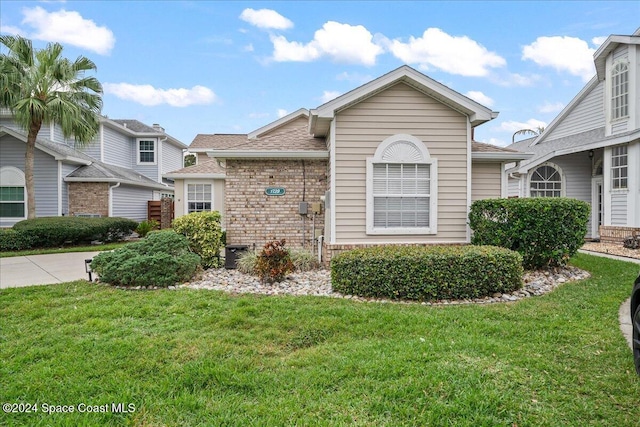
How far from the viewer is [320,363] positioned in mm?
3684

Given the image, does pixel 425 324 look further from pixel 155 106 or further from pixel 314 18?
pixel 155 106

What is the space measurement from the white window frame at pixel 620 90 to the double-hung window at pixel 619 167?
3.75 feet

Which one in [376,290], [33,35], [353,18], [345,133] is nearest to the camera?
[376,290]

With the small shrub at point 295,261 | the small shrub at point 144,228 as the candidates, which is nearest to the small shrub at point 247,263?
the small shrub at point 295,261

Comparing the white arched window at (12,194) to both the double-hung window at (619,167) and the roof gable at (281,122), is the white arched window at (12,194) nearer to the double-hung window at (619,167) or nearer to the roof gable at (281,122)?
the roof gable at (281,122)

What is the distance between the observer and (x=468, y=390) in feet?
10.1

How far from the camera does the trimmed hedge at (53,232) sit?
12727 millimetres

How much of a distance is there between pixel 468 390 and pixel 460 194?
6.21 m

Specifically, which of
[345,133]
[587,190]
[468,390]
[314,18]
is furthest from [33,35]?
[587,190]

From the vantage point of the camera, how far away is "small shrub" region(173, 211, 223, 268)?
876 cm

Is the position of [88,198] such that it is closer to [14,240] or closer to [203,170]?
[14,240]


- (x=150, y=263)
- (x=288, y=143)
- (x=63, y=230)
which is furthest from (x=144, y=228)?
Result: (x=150, y=263)

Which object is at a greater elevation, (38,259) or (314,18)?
(314,18)

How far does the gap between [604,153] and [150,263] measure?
15183mm
